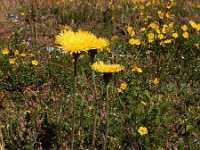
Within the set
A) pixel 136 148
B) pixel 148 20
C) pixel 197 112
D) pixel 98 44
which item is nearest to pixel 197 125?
pixel 197 112

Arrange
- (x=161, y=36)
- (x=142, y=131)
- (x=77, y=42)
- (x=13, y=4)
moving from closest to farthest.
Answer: (x=77, y=42)
(x=142, y=131)
(x=161, y=36)
(x=13, y=4)

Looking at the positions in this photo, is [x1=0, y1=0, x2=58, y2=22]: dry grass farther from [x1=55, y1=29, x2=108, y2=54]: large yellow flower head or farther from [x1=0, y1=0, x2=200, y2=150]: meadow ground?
[x1=55, y1=29, x2=108, y2=54]: large yellow flower head

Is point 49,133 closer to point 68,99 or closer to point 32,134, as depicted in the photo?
point 32,134

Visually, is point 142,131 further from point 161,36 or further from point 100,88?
point 161,36

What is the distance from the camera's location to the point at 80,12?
7.64 metres

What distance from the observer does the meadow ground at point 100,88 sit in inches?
142

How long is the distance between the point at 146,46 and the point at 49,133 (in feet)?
8.46

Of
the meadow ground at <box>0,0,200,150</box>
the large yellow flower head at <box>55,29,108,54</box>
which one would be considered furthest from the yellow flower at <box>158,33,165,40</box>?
the large yellow flower head at <box>55,29,108,54</box>

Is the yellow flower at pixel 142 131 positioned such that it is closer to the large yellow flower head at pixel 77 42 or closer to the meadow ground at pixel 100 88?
the meadow ground at pixel 100 88

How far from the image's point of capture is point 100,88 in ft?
15.7

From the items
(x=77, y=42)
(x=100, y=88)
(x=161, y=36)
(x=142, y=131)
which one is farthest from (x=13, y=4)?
(x=77, y=42)

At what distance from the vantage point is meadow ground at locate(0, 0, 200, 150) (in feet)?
11.8

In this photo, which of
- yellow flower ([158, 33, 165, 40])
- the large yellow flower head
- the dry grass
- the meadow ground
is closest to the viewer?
the large yellow flower head

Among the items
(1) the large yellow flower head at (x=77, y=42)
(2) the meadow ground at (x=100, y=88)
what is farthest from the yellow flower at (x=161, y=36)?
(1) the large yellow flower head at (x=77, y=42)
